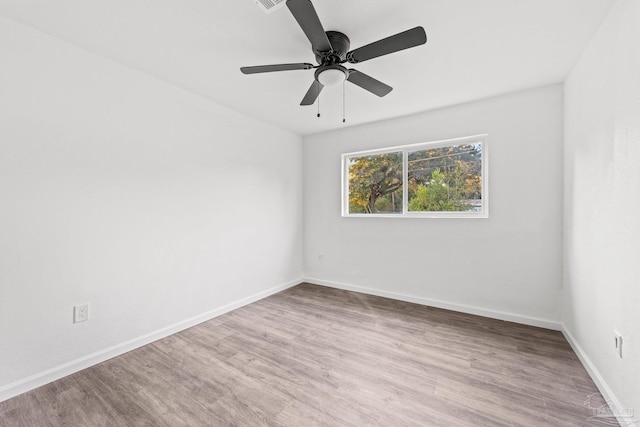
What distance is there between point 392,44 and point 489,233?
2278 mm

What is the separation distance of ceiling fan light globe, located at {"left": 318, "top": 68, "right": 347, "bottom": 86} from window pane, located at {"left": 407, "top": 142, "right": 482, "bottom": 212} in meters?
1.93

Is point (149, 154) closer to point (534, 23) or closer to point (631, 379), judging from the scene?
point (534, 23)

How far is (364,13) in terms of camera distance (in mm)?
1587

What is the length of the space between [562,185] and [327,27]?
8.38ft

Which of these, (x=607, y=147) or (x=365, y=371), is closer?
(x=607, y=147)

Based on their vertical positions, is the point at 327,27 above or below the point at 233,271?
above

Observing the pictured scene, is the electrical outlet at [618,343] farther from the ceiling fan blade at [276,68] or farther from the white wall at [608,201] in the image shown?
the ceiling fan blade at [276,68]

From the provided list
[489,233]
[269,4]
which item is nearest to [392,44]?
[269,4]

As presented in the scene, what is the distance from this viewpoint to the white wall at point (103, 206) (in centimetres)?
169

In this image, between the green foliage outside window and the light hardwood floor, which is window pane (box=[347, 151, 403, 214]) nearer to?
the green foliage outside window

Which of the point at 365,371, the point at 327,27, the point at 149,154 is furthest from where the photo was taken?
the point at 149,154

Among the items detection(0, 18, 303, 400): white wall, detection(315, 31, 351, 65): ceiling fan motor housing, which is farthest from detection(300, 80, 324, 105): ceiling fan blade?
detection(0, 18, 303, 400): white wall

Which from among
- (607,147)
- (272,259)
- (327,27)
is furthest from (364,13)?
(272,259)

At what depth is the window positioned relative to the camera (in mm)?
3014
